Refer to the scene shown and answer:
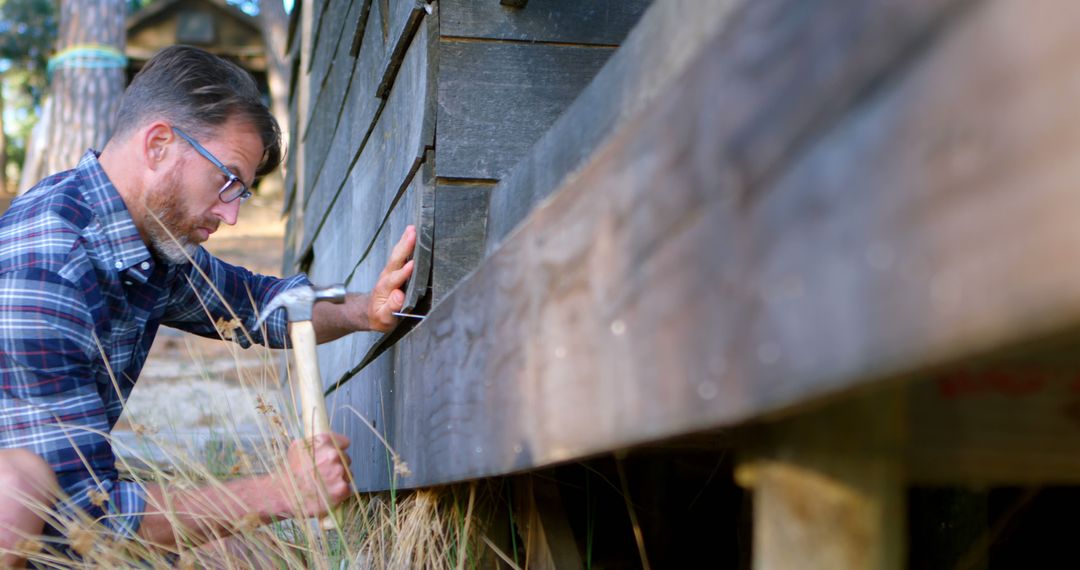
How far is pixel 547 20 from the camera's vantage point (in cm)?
217

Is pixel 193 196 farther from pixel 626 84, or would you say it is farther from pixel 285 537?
pixel 626 84

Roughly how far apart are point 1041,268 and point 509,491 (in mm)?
1832

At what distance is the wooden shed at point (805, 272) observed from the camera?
446mm

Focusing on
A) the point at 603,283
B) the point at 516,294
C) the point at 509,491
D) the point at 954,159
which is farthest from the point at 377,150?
the point at 954,159

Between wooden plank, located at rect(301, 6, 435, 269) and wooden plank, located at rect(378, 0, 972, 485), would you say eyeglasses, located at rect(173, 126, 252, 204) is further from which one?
wooden plank, located at rect(378, 0, 972, 485)

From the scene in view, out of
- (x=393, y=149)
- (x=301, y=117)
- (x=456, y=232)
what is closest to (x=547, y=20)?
(x=456, y=232)

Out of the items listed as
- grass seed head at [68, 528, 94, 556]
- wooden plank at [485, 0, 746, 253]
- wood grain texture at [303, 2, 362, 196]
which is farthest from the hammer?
wood grain texture at [303, 2, 362, 196]

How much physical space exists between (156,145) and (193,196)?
0.15 metres

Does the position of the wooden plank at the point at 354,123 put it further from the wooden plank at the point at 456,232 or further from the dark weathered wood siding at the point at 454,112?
the wooden plank at the point at 456,232

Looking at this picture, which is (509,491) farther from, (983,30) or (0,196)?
(0,196)

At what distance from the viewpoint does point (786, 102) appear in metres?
0.60

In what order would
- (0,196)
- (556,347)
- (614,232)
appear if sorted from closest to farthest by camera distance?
(614,232) < (556,347) < (0,196)

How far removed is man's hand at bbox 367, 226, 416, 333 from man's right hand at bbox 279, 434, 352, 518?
346mm

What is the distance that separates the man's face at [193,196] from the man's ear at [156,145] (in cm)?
3
